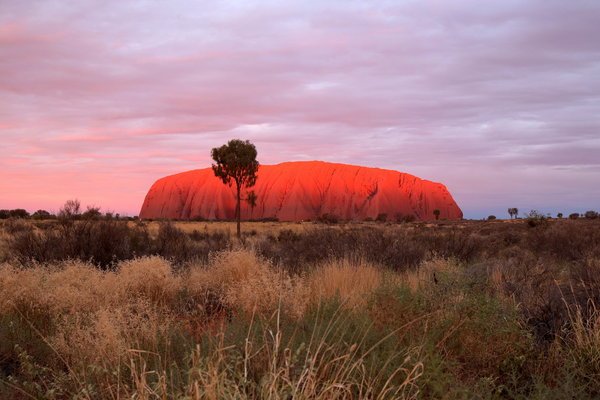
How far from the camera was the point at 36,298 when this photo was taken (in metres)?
5.56

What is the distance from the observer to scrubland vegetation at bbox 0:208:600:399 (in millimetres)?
2629

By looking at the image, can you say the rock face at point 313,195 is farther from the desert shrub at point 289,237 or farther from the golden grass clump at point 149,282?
the golden grass clump at point 149,282

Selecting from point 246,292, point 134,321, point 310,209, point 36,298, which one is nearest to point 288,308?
point 246,292

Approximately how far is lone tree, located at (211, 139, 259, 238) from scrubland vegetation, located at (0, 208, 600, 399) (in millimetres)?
14030

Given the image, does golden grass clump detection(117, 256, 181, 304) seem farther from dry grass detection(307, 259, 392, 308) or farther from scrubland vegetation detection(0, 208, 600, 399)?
dry grass detection(307, 259, 392, 308)

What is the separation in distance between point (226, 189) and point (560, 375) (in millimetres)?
69672

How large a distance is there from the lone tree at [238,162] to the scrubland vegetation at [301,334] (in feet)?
46.0

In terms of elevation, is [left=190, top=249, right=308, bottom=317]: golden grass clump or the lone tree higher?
the lone tree

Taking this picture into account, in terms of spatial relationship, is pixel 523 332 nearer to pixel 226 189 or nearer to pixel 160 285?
pixel 160 285

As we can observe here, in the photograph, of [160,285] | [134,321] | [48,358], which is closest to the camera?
[48,358]

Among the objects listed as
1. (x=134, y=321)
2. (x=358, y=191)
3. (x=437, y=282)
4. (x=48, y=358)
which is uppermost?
(x=358, y=191)

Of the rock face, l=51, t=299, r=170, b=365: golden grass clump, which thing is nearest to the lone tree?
l=51, t=299, r=170, b=365: golden grass clump

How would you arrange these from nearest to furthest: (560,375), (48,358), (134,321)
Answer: (560,375) → (48,358) → (134,321)

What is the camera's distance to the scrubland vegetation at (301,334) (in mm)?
2629
